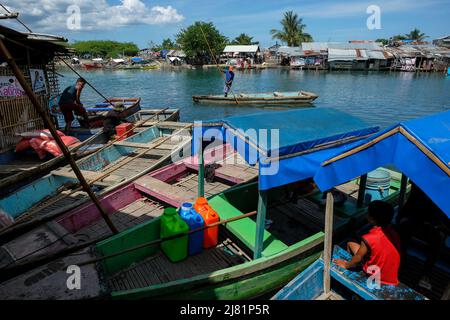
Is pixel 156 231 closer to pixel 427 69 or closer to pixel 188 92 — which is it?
pixel 188 92

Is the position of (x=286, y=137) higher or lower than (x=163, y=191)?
higher

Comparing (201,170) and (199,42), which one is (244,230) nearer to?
(201,170)

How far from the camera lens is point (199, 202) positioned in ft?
16.4

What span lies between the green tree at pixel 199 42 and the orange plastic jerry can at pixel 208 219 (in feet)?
214

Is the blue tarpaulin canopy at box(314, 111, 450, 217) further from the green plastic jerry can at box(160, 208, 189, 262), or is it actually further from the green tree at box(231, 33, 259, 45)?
the green tree at box(231, 33, 259, 45)

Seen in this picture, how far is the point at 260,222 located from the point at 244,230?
0.69m

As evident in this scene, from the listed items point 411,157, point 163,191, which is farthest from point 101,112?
point 411,157

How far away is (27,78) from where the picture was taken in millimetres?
10070

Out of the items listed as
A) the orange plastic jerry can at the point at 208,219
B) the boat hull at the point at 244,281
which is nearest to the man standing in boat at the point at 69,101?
the orange plastic jerry can at the point at 208,219

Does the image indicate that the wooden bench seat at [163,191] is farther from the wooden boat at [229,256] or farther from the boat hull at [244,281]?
the boat hull at [244,281]

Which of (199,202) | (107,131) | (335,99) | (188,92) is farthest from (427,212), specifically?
(188,92)

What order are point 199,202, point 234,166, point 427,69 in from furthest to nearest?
1. point 427,69
2. point 234,166
3. point 199,202

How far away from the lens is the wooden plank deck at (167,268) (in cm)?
431
